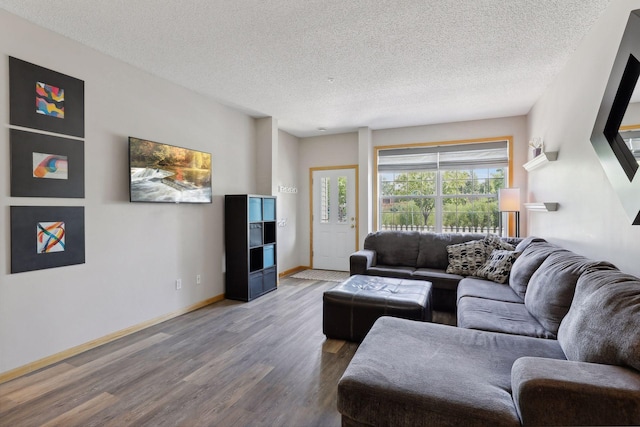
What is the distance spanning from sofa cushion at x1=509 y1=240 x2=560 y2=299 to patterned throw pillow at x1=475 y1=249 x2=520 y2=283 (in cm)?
14

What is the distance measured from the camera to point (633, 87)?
180 centimetres

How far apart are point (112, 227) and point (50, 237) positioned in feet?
1.64

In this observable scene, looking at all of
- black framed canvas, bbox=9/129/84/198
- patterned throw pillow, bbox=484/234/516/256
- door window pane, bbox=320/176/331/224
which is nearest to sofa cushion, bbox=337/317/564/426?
patterned throw pillow, bbox=484/234/516/256

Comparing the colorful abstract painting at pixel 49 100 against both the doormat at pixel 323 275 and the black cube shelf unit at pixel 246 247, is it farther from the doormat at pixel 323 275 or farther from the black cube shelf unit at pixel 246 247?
the doormat at pixel 323 275

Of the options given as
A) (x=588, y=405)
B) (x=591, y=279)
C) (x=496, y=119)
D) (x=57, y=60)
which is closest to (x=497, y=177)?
(x=496, y=119)

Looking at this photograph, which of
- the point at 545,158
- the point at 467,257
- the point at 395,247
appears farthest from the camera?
the point at 395,247

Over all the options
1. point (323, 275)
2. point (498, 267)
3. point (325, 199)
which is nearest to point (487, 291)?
point (498, 267)

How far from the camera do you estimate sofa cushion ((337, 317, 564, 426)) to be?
1.19 meters

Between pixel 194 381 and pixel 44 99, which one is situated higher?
pixel 44 99

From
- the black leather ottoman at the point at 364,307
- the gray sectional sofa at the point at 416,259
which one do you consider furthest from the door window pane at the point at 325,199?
the black leather ottoman at the point at 364,307

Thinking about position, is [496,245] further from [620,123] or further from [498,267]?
[620,123]

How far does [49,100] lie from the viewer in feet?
7.96

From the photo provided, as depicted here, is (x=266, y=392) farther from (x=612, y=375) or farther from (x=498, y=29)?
(x=498, y=29)

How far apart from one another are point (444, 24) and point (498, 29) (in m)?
0.45
